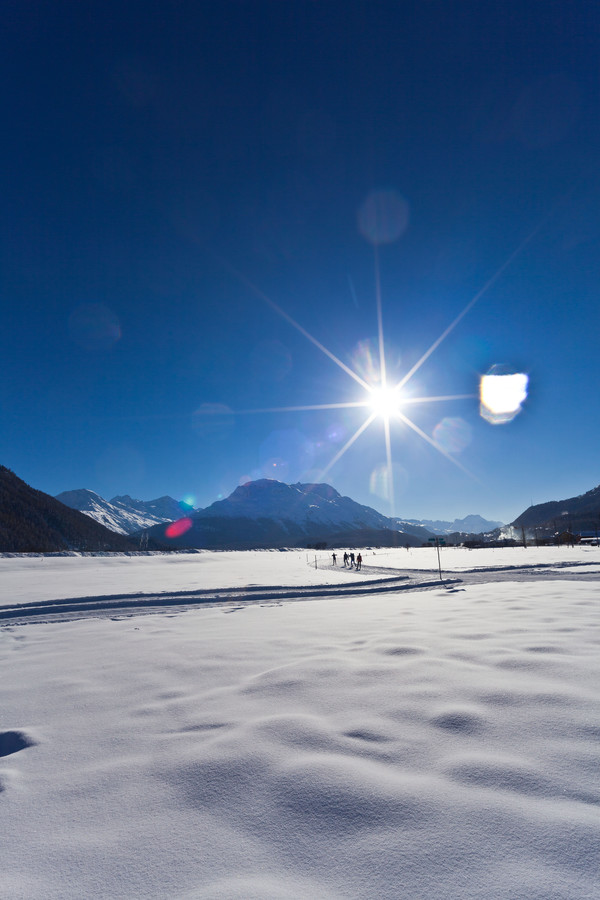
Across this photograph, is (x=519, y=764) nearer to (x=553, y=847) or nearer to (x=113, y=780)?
(x=553, y=847)

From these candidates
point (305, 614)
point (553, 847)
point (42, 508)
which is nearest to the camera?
point (553, 847)

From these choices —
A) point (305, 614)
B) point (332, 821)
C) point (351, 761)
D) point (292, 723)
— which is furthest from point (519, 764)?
point (305, 614)

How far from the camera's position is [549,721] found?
11.0 ft

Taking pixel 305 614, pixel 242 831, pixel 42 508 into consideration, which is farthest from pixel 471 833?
pixel 42 508

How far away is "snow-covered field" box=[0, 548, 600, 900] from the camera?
Result: 1950 mm

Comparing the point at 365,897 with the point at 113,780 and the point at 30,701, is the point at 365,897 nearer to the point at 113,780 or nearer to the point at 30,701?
the point at 113,780

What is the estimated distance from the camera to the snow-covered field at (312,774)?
6.40 feet

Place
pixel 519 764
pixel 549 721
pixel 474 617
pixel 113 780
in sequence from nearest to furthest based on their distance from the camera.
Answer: pixel 519 764
pixel 113 780
pixel 549 721
pixel 474 617

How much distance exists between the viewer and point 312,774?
2.73 metres

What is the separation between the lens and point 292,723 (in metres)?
3.55

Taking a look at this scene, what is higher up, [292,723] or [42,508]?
[42,508]

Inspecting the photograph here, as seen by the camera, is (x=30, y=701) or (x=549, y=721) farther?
(x=30, y=701)

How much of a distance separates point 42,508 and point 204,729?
158449 millimetres

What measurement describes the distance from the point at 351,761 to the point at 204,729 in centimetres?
147
